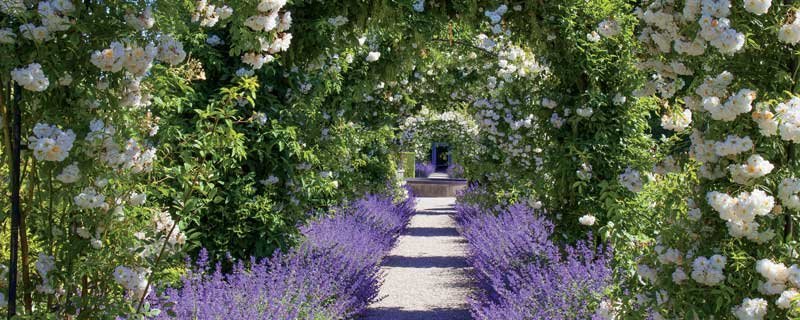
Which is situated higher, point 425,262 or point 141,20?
point 141,20

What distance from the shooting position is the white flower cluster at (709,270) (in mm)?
2594

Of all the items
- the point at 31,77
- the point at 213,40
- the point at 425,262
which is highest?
the point at 213,40

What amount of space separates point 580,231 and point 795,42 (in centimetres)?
325

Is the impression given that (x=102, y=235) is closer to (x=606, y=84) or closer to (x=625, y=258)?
(x=625, y=258)

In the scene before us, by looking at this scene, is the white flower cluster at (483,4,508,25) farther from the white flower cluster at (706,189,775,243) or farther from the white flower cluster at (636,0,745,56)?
the white flower cluster at (706,189,775,243)

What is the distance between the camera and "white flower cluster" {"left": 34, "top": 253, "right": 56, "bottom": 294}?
2.60m

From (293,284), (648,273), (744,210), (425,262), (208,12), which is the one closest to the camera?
(744,210)

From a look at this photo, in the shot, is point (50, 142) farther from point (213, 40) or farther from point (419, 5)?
point (419, 5)

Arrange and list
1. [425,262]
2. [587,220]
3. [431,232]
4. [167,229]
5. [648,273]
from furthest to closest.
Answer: [431,232] → [425,262] → [587,220] → [167,229] → [648,273]

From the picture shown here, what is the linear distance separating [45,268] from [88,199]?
0.30m

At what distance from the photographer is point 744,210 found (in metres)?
2.46

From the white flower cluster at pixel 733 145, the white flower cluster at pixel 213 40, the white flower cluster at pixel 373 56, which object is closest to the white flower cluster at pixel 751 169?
the white flower cluster at pixel 733 145

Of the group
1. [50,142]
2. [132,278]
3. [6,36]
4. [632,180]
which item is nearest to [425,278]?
[632,180]

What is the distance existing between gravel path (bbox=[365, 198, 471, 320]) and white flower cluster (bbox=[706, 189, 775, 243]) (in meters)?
3.39
